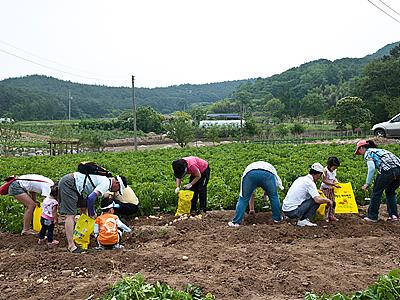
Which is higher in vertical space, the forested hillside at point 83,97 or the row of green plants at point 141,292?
the forested hillside at point 83,97

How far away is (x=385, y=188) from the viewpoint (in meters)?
7.79

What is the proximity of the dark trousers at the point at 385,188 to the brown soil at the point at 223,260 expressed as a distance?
0.93 feet

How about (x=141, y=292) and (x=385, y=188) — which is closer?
(x=141, y=292)

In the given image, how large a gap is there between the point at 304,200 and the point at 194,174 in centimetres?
212

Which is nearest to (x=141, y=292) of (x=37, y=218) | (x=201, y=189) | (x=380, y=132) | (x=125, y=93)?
(x=37, y=218)

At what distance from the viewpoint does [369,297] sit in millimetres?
4012

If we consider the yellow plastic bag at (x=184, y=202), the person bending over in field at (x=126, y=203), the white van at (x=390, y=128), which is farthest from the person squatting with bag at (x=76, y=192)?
the white van at (x=390, y=128)

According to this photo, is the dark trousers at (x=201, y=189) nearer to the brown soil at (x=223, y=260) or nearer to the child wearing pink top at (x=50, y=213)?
the brown soil at (x=223, y=260)

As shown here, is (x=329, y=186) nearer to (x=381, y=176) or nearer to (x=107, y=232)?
(x=381, y=176)

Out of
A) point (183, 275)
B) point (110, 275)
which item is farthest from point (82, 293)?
point (183, 275)

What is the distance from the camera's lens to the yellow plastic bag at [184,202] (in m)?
8.45

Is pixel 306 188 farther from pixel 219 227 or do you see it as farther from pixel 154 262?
pixel 154 262

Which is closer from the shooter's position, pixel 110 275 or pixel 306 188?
pixel 110 275

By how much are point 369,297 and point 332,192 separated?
3.96m
